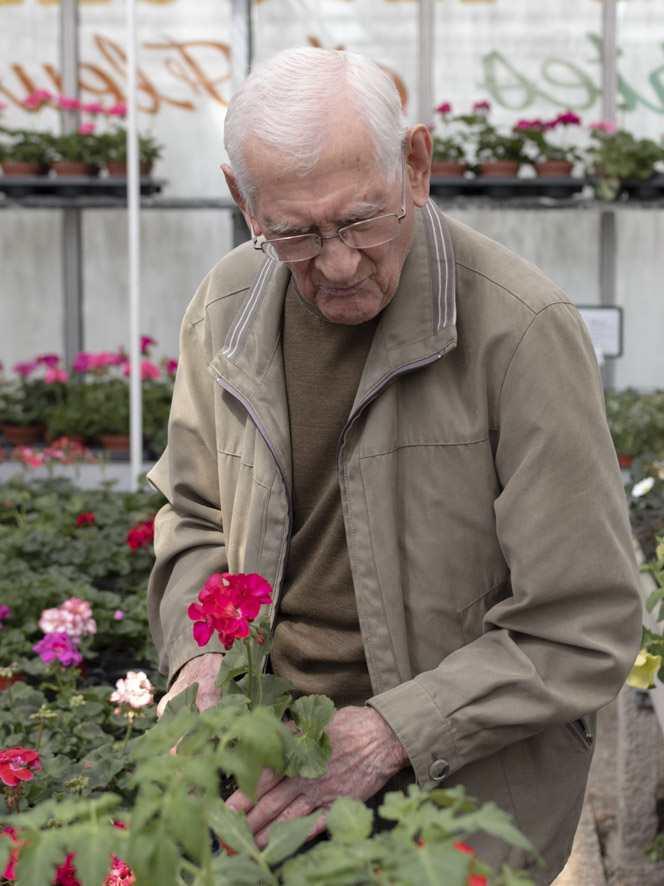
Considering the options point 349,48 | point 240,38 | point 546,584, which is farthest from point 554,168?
point 546,584

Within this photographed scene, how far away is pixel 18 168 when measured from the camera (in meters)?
5.92

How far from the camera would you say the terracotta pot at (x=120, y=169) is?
19.3 ft

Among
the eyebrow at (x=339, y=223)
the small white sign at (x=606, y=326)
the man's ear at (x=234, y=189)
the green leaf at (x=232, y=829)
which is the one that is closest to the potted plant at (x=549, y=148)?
the small white sign at (x=606, y=326)

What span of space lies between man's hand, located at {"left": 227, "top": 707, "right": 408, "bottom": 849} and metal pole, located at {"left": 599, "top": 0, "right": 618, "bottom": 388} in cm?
534

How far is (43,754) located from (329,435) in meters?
0.92

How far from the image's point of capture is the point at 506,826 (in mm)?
681

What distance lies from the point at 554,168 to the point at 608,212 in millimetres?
701

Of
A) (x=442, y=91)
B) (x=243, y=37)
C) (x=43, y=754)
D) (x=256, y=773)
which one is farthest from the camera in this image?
(x=442, y=91)

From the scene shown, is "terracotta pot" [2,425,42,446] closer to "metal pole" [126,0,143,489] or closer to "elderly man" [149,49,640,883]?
"metal pole" [126,0,143,489]

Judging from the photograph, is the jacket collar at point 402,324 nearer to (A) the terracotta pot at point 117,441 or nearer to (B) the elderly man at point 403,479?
(B) the elderly man at point 403,479

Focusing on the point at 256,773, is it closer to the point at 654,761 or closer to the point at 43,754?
the point at 43,754

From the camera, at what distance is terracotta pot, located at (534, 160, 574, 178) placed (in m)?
5.89

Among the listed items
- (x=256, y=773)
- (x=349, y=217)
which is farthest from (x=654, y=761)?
(x=256, y=773)

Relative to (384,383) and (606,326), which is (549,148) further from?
(384,383)
